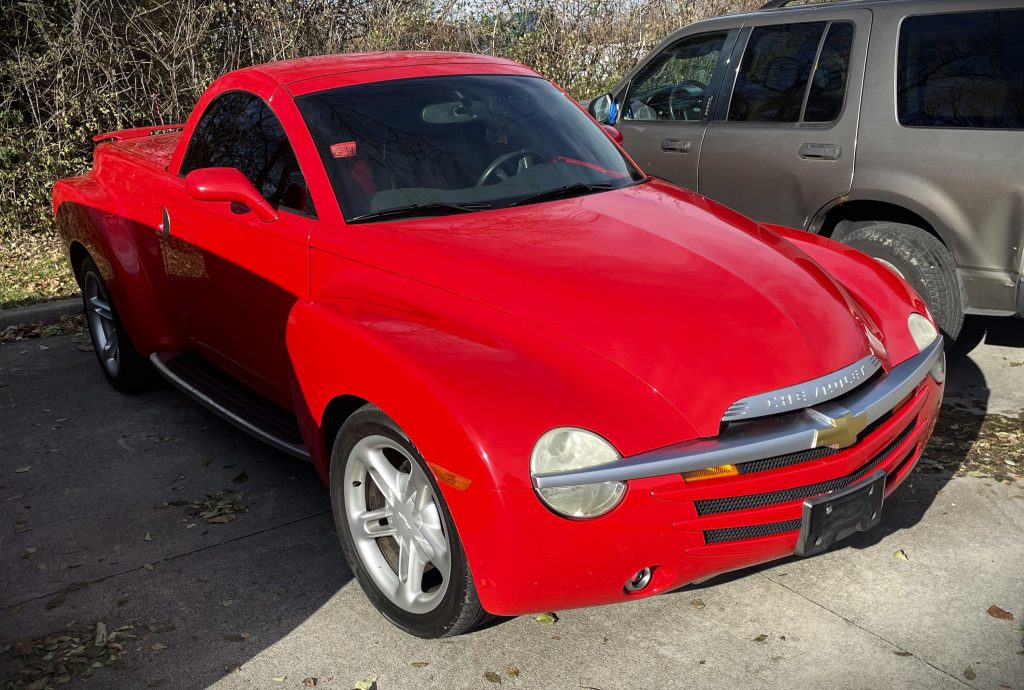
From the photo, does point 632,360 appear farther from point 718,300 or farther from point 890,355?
point 890,355

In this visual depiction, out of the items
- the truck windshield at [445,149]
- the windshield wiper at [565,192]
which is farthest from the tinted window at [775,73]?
the windshield wiper at [565,192]

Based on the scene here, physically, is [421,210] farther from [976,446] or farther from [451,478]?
[976,446]

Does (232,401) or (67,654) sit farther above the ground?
(232,401)

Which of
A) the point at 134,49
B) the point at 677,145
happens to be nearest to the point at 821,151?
the point at 677,145

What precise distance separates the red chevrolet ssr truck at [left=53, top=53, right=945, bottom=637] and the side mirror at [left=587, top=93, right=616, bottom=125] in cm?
105

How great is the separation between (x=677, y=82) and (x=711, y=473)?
4559 millimetres

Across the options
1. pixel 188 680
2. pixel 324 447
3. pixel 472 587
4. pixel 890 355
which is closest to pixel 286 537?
pixel 324 447

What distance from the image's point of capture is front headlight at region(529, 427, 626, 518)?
2.77 m

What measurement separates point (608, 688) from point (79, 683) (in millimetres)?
1613

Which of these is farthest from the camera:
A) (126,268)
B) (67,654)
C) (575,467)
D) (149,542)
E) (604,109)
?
(604,109)

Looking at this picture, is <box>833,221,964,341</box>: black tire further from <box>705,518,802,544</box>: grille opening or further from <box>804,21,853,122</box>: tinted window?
<box>705,518,802,544</box>: grille opening

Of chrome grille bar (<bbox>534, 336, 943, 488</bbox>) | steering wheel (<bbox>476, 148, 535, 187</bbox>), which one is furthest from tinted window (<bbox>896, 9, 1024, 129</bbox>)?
chrome grille bar (<bbox>534, 336, 943, 488</bbox>)

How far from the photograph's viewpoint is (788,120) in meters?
6.07

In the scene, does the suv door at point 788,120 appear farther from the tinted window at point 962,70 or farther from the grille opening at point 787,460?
the grille opening at point 787,460
